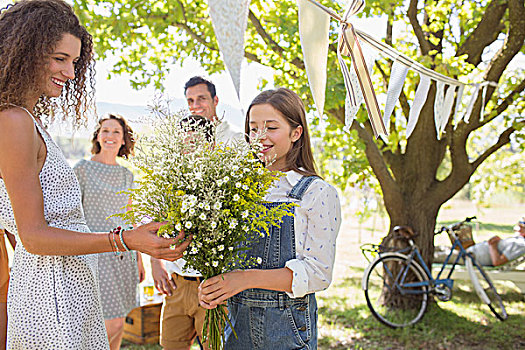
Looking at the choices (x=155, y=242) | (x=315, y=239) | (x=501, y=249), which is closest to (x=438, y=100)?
(x=315, y=239)

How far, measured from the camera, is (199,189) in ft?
4.45

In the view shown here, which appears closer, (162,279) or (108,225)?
(162,279)

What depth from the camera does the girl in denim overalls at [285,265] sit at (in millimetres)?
1603

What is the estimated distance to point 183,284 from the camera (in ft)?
8.25

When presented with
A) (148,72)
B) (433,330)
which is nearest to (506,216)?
(433,330)

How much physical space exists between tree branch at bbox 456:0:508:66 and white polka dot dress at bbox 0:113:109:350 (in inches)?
199

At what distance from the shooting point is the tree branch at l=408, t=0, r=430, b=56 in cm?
491

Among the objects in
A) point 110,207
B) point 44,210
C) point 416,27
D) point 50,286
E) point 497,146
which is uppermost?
point 416,27

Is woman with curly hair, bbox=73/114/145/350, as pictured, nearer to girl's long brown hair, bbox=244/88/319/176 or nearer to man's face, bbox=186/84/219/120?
man's face, bbox=186/84/219/120

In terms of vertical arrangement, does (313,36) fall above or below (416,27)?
below

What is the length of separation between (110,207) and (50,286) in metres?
1.85

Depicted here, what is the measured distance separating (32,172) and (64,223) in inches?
8.7

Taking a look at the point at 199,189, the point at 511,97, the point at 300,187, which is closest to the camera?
the point at 199,189

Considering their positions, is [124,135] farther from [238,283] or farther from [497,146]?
[497,146]
